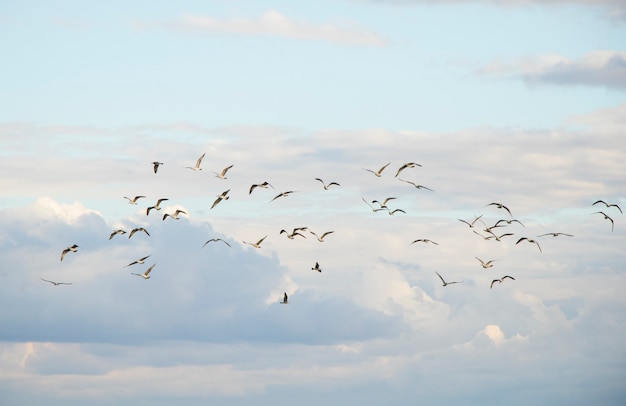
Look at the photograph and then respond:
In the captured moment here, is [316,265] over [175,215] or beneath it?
beneath

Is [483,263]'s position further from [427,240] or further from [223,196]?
[223,196]

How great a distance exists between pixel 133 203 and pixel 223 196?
1803cm

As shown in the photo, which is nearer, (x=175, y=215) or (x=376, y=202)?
(x=376, y=202)

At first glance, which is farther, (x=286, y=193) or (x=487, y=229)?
(x=487, y=229)

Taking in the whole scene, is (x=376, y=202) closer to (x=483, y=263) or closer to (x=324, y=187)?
(x=324, y=187)

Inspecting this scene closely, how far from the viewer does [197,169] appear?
149 meters

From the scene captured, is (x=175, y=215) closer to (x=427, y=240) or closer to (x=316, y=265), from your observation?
(x=316, y=265)

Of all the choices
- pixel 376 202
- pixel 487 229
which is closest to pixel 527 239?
pixel 487 229

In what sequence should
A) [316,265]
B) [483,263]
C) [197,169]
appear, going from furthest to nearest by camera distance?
[483,263], [316,265], [197,169]

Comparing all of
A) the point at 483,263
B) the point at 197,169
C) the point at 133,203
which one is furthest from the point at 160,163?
the point at 483,263

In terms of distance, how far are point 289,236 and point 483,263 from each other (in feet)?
113

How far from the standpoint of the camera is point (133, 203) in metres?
164

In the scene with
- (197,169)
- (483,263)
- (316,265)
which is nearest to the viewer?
(197,169)

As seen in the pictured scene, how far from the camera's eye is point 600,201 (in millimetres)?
164375
